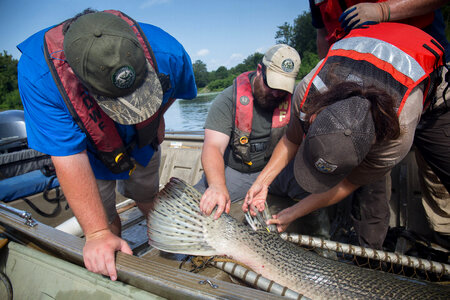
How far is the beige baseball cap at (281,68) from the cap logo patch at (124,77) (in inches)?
63.1

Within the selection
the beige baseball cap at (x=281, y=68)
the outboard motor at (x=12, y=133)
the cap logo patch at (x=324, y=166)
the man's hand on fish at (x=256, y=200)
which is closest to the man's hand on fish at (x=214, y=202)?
the man's hand on fish at (x=256, y=200)

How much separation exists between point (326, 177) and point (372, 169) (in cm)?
46

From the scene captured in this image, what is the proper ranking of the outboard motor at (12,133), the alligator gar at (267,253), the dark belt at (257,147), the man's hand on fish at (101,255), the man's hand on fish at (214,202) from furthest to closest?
the outboard motor at (12,133) → the dark belt at (257,147) → the man's hand on fish at (214,202) → the alligator gar at (267,253) → the man's hand on fish at (101,255)

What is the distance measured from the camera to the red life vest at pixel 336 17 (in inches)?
78.5

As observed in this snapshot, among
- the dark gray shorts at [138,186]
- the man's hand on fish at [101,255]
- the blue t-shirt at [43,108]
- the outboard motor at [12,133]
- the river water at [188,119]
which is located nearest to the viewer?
the man's hand on fish at [101,255]

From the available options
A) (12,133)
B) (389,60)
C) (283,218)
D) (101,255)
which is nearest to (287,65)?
(389,60)

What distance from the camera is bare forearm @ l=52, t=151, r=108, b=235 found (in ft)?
5.58

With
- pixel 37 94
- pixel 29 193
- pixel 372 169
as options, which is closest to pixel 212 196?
pixel 372 169

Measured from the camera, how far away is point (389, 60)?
5.06ft

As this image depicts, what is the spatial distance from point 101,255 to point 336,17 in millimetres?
2640

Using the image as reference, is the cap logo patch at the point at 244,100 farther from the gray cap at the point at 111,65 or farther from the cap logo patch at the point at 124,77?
the cap logo patch at the point at 124,77

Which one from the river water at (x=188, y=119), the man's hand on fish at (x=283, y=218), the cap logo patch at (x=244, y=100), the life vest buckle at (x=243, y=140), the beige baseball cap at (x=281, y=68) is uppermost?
the beige baseball cap at (x=281, y=68)

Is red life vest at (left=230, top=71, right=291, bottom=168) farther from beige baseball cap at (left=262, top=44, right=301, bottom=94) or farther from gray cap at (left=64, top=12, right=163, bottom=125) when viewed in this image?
gray cap at (left=64, top=12, right=163, bottom=125)

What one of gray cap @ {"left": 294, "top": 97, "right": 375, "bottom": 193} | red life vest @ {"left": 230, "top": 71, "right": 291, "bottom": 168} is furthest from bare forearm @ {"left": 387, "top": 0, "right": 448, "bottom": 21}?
red life vest @ {"left": 230, "top": 71, "right": 291, "bottom": 168}
